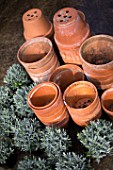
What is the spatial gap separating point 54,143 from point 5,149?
0.69 m

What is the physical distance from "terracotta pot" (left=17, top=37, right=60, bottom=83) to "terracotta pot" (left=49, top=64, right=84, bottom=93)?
0.10m

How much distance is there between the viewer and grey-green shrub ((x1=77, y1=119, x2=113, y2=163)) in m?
3.53

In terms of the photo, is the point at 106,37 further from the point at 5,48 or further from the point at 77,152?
the point at 5,48

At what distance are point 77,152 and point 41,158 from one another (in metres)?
0.48

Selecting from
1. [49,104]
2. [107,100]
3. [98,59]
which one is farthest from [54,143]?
[98,59]

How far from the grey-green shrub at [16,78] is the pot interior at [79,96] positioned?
0.93m

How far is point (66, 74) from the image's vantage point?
4391 mm

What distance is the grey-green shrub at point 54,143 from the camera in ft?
12.0

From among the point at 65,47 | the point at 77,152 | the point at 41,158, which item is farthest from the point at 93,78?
the point at 41,158

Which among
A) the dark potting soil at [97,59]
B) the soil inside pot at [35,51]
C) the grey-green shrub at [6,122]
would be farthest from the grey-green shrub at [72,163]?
the soil inside pot at [35,51]

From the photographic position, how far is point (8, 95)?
4.49 metres

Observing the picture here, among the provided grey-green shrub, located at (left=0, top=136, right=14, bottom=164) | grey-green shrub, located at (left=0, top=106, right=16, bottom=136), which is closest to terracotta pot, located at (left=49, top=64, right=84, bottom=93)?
grey-green shrub, located at (left=0, top=106, right=16, bottom=136)

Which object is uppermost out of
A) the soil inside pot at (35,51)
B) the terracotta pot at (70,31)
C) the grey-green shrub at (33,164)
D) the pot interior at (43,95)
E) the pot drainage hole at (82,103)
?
the terracotta pot at (70,31)

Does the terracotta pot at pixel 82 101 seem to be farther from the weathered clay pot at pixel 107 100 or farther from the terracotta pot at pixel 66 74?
the terracotta pot at pixel 66 74
